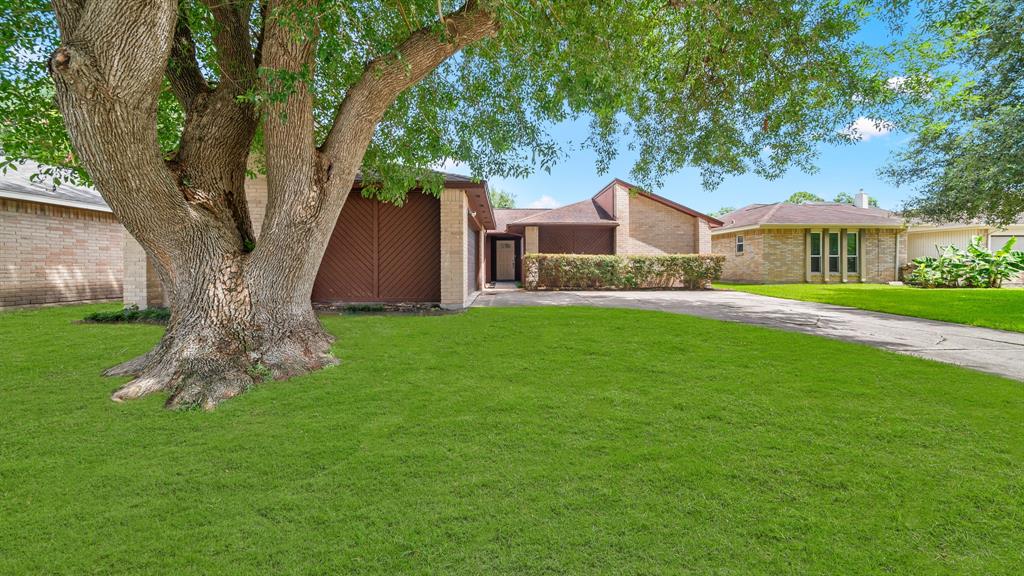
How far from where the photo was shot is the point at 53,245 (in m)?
10.4

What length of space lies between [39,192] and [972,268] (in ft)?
98.2

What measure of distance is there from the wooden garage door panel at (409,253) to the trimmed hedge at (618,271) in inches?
233

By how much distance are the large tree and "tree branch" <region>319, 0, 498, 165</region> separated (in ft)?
0.07

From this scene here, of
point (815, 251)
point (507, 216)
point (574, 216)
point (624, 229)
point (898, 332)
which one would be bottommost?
point (898, 332)

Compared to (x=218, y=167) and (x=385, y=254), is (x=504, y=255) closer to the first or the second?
(x=385, y=254)

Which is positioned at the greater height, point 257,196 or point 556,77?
point 556,77

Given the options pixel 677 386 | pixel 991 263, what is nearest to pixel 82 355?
pixel 677 386

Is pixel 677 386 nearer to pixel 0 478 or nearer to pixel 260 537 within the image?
pixel 260 537

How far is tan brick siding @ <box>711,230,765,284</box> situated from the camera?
62.9ft

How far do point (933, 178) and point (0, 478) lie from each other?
17448 millimetres

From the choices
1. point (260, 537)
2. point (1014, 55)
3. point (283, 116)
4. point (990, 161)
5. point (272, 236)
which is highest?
point (1014, 55)

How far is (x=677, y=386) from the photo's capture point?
3.85m

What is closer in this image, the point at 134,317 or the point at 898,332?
the point at 898,332

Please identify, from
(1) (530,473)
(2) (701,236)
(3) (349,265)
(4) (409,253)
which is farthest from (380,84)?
(2) (701,236)
